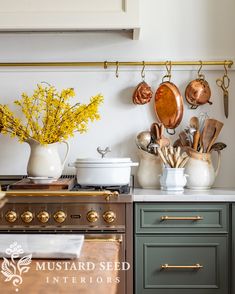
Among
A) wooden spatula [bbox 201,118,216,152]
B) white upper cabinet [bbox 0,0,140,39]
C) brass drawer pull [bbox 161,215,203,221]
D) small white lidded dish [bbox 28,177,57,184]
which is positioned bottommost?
brass drawer pull [bbox 161,215,203,221]

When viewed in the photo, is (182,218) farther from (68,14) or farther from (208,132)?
(68,14)

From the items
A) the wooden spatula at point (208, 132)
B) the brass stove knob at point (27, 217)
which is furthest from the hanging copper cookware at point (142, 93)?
the brass stove knob at point (27, 217)

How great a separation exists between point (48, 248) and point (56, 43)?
185cm

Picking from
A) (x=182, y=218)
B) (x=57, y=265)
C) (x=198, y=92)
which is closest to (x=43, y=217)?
(x=182, y=218)

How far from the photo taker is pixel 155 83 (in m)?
2.80

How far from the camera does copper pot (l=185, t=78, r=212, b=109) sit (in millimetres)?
2715

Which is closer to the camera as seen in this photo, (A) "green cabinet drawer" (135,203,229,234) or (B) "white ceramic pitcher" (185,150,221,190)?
(A) "green cabinet drawer" (135,203,229,234)

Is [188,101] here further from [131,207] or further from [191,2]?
[131,207]

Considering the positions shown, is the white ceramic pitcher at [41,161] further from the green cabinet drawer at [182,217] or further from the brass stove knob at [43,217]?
the green cabinet drawer at [182,217]

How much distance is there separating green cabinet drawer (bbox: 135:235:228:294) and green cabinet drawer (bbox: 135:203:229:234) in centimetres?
4

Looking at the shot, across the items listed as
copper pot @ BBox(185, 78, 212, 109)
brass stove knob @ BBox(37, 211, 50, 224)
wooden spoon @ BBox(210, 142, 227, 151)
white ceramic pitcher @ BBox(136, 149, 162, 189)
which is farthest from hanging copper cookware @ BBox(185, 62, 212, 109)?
brass stove knob @ BBox(37, 211, 50, 224)

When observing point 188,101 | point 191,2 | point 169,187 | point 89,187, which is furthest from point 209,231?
point 191,2

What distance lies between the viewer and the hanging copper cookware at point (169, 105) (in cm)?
271

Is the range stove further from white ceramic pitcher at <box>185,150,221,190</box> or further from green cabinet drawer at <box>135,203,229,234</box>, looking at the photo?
white ceramic pitcher at <box>185,150,221,190</box>
